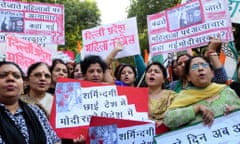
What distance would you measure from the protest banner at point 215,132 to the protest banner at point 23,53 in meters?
2.32

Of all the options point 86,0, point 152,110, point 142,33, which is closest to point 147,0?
point 142,33

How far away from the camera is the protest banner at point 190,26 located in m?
5.43

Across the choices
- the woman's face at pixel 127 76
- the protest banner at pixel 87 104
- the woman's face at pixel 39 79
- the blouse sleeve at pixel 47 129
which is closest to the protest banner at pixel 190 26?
the woman's face at pixel 127 76

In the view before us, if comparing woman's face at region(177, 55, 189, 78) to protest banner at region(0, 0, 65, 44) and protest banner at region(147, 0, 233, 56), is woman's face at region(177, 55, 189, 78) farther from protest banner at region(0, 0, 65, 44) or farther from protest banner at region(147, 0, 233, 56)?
protest banner at region(0, 0, 65, 44)

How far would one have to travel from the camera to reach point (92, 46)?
5.95 meters

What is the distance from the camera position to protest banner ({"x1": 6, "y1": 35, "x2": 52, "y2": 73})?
4820 mm

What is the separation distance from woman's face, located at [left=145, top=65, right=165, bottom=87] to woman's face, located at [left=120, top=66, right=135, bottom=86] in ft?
3.01

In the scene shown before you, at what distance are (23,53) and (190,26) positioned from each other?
2412mm

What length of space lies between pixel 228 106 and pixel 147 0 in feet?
77.6

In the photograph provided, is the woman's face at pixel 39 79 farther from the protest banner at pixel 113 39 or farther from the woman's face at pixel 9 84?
the protest banner at pixel 113 39

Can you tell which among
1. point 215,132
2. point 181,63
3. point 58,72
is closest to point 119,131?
point 215,132

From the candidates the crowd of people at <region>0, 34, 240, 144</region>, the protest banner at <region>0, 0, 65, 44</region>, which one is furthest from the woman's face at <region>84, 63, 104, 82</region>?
the protest banner at <region>0, 0, 65, 44</region>

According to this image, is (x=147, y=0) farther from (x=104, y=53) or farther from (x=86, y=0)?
(x=104, y=53)

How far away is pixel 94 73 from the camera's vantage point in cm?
414
